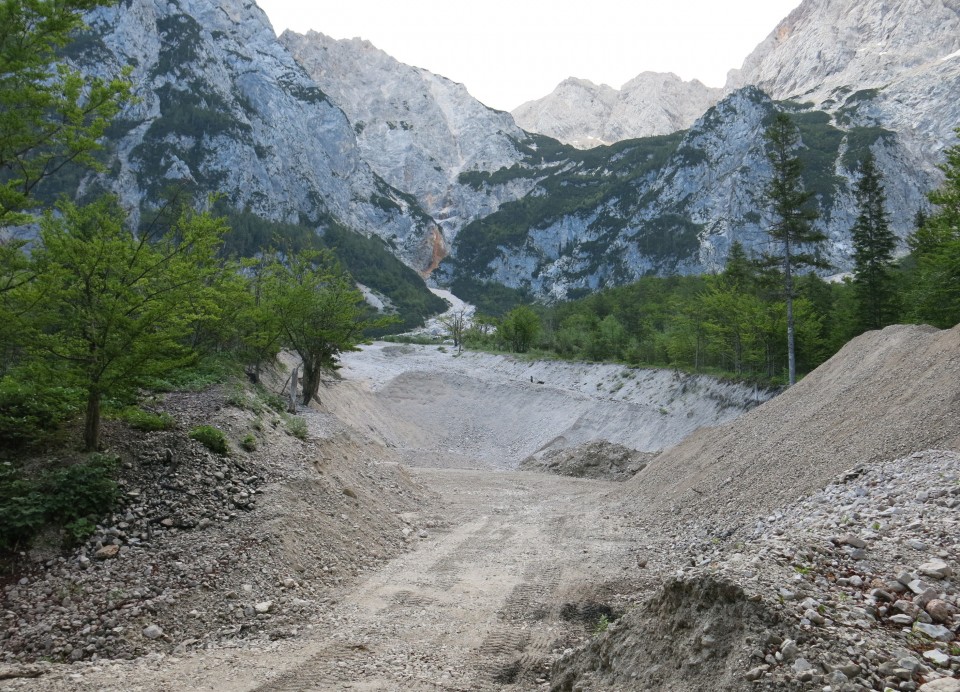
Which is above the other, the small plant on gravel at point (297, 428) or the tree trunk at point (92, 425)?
the tree trunk at point (92, 425)

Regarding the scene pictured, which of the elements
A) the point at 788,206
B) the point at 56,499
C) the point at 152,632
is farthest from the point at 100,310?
the point at 788,206

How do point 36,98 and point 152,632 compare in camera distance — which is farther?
point 36,98

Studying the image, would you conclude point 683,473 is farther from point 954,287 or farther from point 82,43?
Result: point 82,43

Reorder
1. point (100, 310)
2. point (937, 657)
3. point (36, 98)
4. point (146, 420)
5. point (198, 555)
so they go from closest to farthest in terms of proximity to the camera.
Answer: point (937, 657) → point (198, 555) → point (36, 98) → point (100, 310) → point (146, 420)

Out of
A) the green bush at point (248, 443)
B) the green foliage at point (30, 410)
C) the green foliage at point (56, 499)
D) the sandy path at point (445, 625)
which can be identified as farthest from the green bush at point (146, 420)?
the sandy path at point (445, 625)

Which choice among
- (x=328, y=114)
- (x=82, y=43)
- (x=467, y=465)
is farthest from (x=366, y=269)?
(x=467, y=465)

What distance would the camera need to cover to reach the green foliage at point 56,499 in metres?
7.66

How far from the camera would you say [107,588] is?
7461 mm

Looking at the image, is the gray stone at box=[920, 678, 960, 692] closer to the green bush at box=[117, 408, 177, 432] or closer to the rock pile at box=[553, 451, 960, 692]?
the rock pile at box=[553, 451, 960, 692]

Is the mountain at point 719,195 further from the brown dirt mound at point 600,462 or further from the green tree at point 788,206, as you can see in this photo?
the brown dirt mound at point 600,462

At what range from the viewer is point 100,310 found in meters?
9.34

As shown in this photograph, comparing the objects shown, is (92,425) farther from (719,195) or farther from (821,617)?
(719,195)

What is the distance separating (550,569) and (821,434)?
7.72 metres

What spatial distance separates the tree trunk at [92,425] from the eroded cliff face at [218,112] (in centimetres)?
10756
